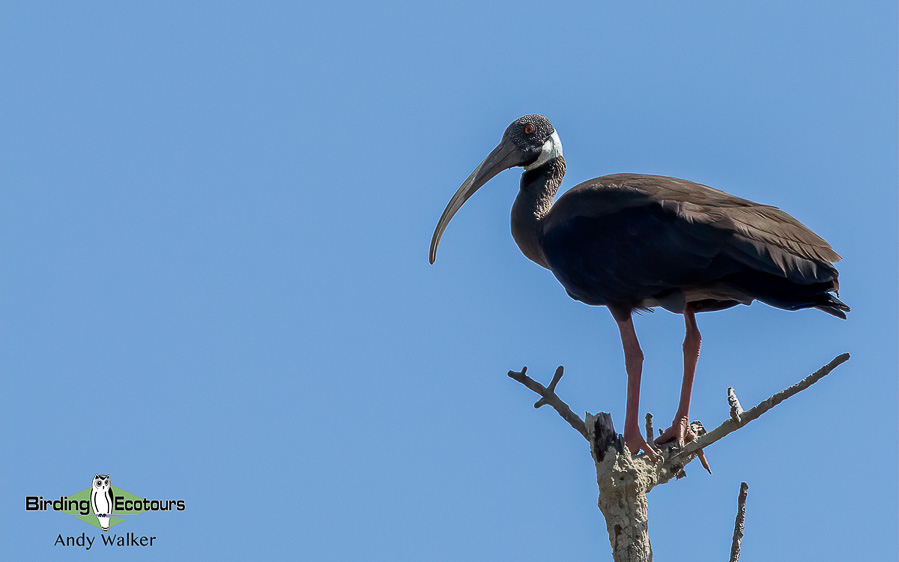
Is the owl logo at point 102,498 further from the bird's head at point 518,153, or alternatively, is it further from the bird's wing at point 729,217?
the bird's wing at point 729,217

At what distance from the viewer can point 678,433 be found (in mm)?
10297

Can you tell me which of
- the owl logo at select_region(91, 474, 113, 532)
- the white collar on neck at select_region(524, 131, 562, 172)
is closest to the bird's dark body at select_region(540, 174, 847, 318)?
the white collar on neck at select_region(524, 131, 562, 172)

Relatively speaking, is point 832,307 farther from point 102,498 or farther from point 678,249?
point 102,498

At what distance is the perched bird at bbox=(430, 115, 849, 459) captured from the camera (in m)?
9.66

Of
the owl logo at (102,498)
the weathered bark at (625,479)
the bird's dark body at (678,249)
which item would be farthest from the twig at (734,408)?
the owl logo at (102,498)

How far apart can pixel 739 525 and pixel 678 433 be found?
2.06 m

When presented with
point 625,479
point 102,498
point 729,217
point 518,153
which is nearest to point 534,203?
point 518,153

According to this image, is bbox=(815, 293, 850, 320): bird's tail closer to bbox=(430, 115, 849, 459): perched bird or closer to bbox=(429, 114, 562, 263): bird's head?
bbox=(430, 115, 849, 459): perched bird

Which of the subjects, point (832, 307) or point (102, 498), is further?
point (102, 498)

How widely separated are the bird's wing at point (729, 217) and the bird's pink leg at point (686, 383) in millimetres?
989

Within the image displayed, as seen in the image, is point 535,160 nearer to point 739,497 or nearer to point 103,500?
point 739,497

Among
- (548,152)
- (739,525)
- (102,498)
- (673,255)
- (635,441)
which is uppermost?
(548,152)

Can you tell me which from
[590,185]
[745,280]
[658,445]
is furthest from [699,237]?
[658,445]

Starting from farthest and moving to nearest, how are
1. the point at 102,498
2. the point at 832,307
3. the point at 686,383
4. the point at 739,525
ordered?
the point at 102,498 < the point at 686,383 < the point at 832,307 < the point at 739,525
